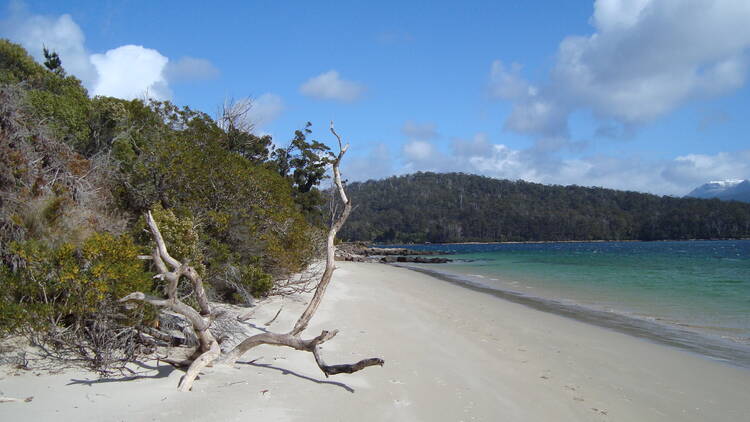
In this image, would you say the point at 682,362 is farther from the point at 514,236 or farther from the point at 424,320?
the point at 514,236

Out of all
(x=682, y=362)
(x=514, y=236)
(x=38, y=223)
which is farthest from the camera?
(x=514, y=236)

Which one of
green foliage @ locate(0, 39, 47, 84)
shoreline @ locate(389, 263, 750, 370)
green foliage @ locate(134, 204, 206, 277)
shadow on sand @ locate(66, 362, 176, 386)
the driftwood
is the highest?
green foliage @ locate(0, 39, 47, 84)

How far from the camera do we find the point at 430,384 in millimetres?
5422

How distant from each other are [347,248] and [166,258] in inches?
1884

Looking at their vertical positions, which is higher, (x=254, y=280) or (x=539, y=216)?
(x=539, y=216)

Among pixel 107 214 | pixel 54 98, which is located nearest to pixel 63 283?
pixel 107 214

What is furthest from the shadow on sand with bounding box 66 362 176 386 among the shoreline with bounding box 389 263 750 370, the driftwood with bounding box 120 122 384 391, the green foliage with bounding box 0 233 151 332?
the shoreline with bounding box 389 263 750 370

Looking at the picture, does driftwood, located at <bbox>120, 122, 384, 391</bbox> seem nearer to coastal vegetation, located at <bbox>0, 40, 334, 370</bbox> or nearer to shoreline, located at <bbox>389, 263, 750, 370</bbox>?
coastal vegetation, located at <bbox>0, 40, 334, 370</bbox>

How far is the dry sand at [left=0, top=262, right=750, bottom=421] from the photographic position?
13.5ft

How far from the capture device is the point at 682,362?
7430mm

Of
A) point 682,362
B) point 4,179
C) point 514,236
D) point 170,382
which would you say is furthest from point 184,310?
point 514,236

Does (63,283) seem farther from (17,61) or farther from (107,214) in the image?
(17,61)

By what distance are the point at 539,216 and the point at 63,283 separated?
5191 inches

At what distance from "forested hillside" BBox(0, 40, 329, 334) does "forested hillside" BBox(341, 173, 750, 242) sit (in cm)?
9310
